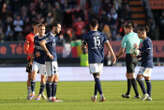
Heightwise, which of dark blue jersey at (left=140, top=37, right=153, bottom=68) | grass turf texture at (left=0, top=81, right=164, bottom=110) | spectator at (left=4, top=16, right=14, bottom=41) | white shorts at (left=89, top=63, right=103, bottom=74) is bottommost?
grass turf texture at (left=0, top=81, right=164, bottom=110)

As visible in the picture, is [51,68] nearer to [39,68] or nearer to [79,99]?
[39,68]

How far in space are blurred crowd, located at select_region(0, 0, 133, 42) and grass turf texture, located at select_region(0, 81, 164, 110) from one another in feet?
39.9

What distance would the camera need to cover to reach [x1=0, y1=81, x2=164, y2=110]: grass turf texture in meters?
13.0

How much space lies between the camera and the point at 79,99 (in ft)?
49.2

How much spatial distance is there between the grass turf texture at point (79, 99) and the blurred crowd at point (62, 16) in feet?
39.9

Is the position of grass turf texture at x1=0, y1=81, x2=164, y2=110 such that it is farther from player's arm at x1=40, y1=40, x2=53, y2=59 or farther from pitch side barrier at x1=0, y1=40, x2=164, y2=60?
pitch side barrier at x1=0, y1=40, x2=164, y2=60

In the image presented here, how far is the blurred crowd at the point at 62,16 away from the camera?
32281mm

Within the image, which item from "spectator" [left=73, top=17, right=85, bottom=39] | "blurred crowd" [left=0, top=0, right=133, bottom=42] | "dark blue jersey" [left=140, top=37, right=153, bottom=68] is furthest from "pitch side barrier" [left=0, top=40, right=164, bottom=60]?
"dark blue jersey" [left=140, top=37, right=153, bottom=68]

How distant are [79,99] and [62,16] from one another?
18.9 m

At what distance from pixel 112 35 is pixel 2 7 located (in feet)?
24.2

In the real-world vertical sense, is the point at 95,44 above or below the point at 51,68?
above

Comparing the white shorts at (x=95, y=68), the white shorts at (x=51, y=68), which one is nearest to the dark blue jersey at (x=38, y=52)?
the white shorts at (x=51, y=68)

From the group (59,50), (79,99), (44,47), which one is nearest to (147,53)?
(79,99)

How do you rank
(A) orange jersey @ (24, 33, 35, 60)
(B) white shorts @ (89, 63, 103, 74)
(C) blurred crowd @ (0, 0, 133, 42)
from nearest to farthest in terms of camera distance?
1. (B) white shorts @ (89, 63, 103, 74)
2. (A) orange jersey @ (24, 33, 35, 60)
3. (C) blurred crowd @ (0, 0, 133, 42)
